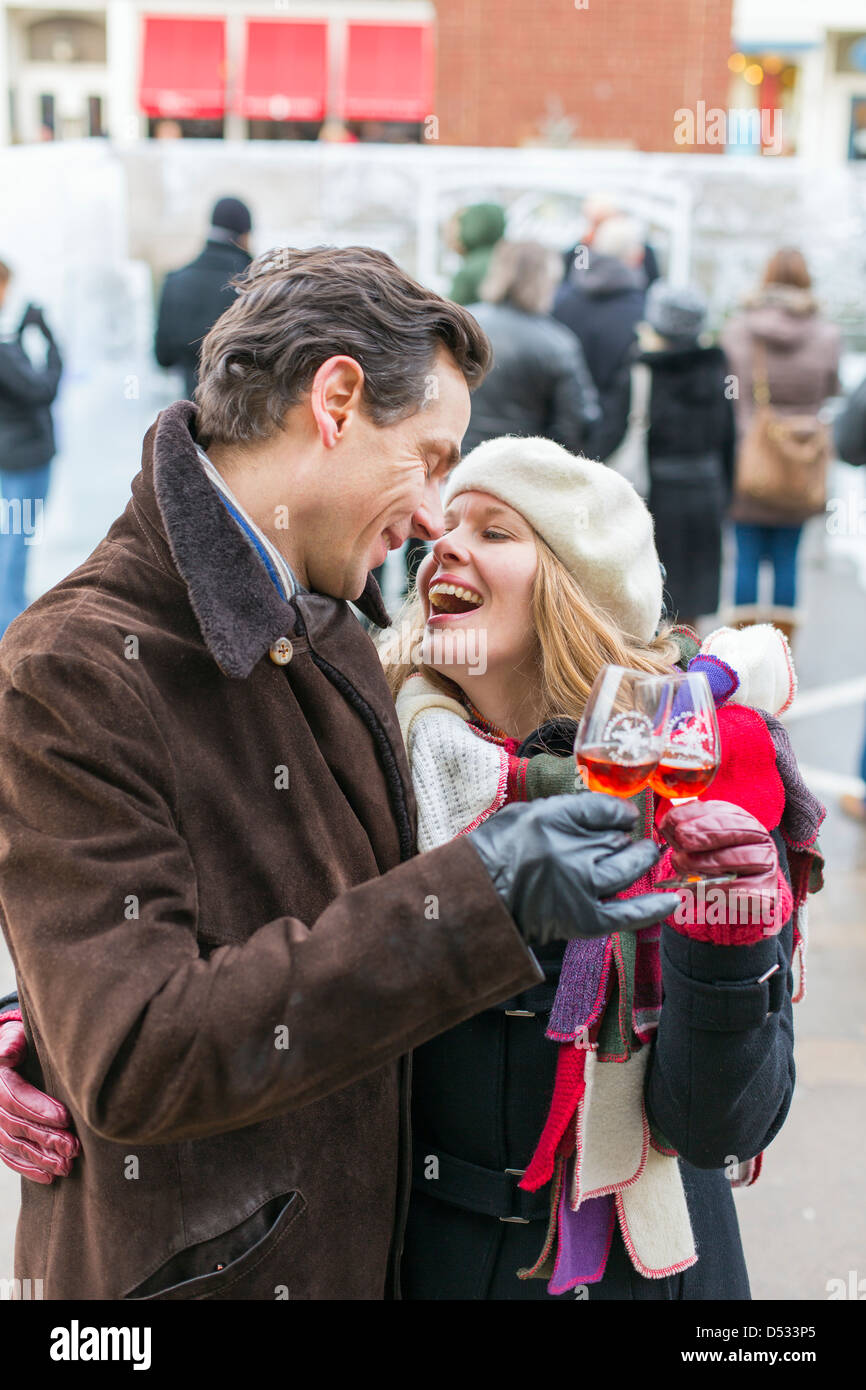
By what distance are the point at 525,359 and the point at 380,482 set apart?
14.0 feet

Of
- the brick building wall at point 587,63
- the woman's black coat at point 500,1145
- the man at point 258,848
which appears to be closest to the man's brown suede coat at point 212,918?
the man at point 258,848

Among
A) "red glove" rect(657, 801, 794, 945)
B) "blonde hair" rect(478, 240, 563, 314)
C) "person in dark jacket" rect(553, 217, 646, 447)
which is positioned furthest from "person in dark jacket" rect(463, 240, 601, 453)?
"red glove" rect(657, 801, 794, 945)

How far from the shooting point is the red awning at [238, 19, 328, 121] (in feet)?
55.5

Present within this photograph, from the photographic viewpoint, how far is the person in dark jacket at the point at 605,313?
7.23 metres

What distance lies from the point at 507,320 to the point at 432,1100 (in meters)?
4.62

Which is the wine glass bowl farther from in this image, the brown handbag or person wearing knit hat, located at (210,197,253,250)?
person wearing knit hat, located at (210,197,253,250)

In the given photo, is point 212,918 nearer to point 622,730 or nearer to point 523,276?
point 622,730

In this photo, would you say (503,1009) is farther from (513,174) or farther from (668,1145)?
(513,174)

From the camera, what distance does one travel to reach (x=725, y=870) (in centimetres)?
145

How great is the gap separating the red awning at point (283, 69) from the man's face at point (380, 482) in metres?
17.2

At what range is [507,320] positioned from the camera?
584 cm

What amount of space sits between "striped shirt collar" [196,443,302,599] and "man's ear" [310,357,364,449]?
13cm
